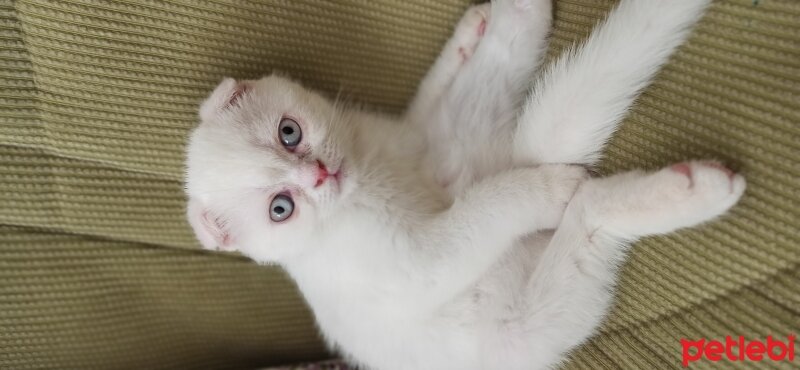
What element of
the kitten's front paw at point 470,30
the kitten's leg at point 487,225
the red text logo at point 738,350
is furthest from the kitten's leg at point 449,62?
the red text logo at point 738,350

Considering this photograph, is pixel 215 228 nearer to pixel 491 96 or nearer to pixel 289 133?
pixel 289 133

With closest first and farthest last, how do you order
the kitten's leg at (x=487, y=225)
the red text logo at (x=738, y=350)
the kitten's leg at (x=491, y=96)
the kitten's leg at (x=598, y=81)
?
the red text logo at (x=738, y=350) < the kitten's leg at (x=598, y=81) < the kitten's leg at (x=487, y=225) < the kitten's leg at (x=491, y=96)

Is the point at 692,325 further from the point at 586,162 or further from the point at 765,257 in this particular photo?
the point at 586,162

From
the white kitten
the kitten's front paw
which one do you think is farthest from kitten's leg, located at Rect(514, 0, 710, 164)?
the kitten's front paw

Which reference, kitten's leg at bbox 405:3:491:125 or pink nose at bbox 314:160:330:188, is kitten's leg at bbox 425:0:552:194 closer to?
kitten's leg at bbox 405:3:491:125

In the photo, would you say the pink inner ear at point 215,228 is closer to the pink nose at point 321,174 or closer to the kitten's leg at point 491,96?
the pink nose at point 321,174

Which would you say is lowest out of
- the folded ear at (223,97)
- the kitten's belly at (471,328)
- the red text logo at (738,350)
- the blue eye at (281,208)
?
the kitten's belly at (471,328)
